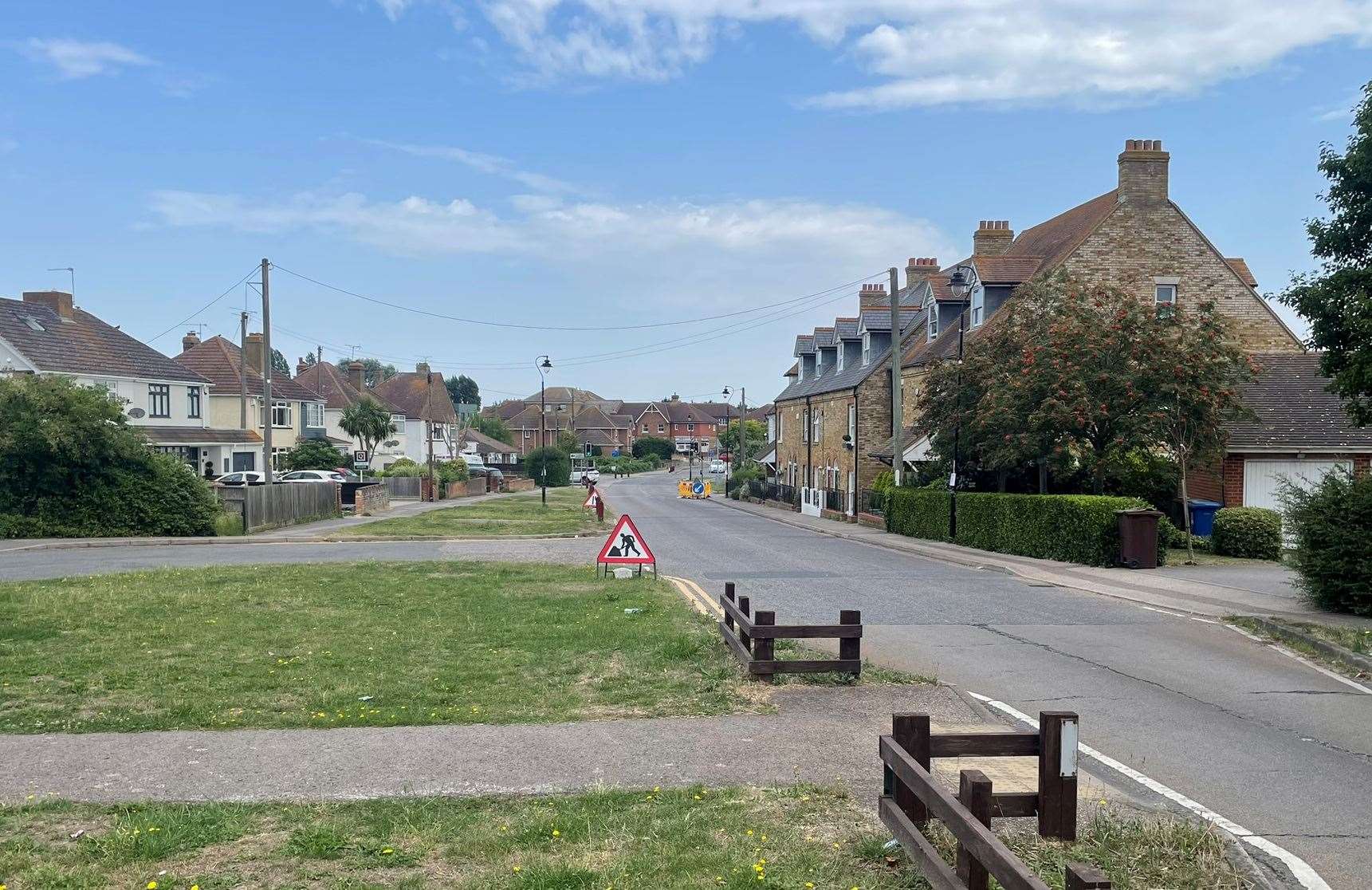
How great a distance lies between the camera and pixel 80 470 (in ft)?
109

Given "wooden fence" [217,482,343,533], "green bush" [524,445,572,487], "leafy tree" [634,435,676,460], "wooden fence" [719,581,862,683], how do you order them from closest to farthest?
"wooden fence" [719,581,862,683] → "wooden fence" [217,482,343,533] → "green bush" [524,445,572,487] → "leafy tree" [634,435,676,460]

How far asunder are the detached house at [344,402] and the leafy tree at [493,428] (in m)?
42.6

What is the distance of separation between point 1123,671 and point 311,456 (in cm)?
5928

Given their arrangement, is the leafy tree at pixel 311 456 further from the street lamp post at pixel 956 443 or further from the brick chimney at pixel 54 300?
the street lamp post at pixel 956 443

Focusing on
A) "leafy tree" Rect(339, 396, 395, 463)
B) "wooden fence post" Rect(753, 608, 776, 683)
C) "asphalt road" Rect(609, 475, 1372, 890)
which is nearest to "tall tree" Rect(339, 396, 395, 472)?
"leafy tree" Rect(339, 396, 395, 463)

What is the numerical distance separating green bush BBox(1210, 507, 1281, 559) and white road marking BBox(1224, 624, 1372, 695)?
10971mm

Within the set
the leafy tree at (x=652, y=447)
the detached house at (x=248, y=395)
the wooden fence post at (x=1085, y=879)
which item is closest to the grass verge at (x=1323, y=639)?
the wooden fence post at (x=1085, y=879)

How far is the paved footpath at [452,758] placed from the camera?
713cm

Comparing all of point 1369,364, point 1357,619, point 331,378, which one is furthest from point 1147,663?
point 331,378

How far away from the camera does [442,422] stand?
99.3 m

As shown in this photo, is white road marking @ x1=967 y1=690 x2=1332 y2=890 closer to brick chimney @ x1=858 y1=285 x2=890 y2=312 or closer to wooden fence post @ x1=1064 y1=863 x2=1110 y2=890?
wooden fence post @ x1=1064 y1=863 x2=1110 y2=890

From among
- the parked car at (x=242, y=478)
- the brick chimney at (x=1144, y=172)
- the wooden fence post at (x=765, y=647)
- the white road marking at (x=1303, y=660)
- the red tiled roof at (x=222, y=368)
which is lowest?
the white road marking at (x=1303, y=660)

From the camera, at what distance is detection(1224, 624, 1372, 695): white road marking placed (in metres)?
11.4

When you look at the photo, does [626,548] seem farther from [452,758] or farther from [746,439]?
[746,439]
